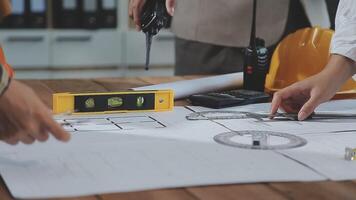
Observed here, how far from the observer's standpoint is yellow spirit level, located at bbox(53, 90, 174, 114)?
133 cm

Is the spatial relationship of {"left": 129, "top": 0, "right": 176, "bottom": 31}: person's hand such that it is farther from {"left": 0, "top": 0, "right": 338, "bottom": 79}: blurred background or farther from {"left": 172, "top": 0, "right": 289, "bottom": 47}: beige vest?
{"left": 0, "top": 0, "right": 338, "bottom": 79}: blurred background

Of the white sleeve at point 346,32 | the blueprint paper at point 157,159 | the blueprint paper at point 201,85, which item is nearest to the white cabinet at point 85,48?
the blueprint paper at point 201,85

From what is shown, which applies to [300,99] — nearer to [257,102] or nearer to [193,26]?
[257,102]

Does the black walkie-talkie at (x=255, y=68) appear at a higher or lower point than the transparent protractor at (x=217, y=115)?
higher

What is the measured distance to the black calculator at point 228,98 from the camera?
1.42 metres

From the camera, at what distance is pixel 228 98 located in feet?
4.73

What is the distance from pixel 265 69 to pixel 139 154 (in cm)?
60

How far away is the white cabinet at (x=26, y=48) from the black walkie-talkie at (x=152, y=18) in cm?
178

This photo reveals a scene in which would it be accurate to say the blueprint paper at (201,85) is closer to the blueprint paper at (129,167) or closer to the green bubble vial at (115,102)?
the green bubble vial at (115,102)

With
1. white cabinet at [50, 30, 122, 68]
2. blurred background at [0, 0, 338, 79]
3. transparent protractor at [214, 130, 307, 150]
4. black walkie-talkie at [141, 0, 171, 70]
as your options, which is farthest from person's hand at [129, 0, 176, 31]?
white cabinet at [50, 30, 122, 68]

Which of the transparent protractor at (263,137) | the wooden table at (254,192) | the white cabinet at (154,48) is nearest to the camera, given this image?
the wooden table at (254,192)

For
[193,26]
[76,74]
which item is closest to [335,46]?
[193,26]

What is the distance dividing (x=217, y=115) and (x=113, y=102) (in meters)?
0.19

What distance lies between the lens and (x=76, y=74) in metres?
3.42
